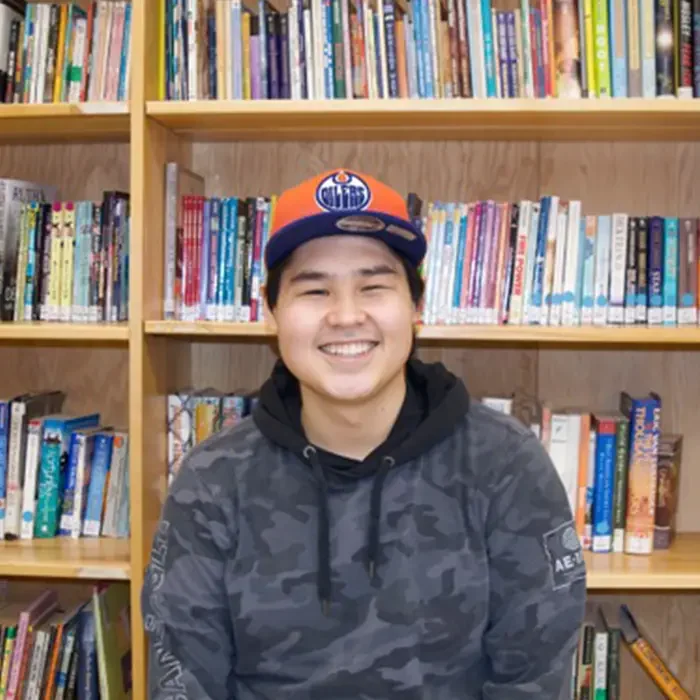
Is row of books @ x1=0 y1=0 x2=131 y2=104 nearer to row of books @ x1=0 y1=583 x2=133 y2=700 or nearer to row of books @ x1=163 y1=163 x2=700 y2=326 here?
row of books @ x1=163 y1=163 x2=700 y2=326

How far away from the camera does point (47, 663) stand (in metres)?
1.97

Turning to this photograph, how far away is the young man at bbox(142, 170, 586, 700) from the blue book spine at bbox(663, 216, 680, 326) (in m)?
0.65

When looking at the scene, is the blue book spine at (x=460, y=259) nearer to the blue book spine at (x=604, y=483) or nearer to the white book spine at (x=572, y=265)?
the white book spine at (x=572, y=265)

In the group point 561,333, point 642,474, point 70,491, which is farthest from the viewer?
point 70,491

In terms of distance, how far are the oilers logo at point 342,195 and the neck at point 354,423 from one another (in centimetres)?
27

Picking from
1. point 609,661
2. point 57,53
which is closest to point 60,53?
point 57,53

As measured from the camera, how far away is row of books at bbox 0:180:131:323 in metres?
1.95

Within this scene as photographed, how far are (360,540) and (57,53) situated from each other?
4.12 ft

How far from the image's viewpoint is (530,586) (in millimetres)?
1284

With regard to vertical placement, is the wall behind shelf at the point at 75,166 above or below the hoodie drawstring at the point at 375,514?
above

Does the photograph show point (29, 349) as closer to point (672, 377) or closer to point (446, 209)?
point (446, 209)

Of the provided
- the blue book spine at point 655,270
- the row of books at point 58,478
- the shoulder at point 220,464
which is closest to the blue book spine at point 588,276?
the blue book spine at point 655,270

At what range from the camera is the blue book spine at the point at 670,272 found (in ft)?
6.09

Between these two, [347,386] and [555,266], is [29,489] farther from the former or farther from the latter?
[555,266]
